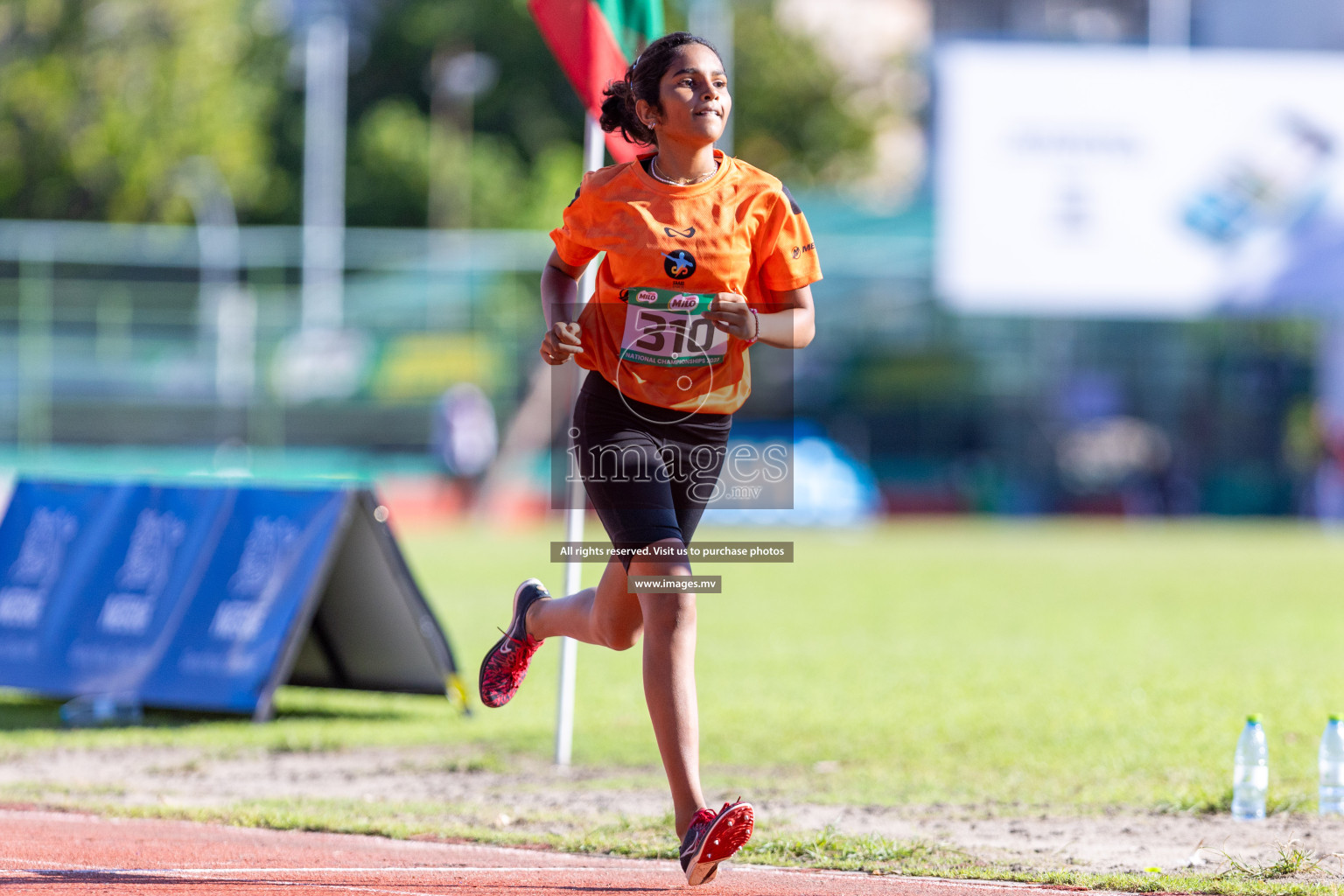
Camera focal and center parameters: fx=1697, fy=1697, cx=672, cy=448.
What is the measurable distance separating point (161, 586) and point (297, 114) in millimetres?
49140

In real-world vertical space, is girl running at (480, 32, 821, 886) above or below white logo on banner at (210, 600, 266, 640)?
above

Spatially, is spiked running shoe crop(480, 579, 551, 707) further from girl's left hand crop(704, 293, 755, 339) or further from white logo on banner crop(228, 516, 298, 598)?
white logo on banner crop(228, 516, 298, 598)

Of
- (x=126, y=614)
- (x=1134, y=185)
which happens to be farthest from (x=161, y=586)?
(x=1134, y=185)

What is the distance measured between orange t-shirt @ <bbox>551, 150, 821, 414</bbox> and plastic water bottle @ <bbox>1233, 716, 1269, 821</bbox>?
2.43 m

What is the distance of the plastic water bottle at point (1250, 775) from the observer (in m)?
6.14

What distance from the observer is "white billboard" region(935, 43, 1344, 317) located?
28.1 m

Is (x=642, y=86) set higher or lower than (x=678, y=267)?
higher

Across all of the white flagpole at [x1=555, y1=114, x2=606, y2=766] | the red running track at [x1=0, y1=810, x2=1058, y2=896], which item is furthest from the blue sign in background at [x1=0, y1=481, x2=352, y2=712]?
the red running track at [x1=0, y1=810, x2=1058, y2=896]

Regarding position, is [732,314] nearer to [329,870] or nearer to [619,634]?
[619,634]

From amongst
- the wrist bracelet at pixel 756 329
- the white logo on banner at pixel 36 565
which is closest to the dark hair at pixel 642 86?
the wrist bracelet at pixel 756 329

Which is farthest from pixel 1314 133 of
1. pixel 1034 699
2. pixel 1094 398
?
pixel 1034 699

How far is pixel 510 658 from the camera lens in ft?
19.3

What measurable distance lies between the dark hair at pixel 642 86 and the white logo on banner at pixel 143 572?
485cm

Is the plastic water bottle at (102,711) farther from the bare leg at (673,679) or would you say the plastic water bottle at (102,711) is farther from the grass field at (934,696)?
the bare leg at (673,679)
